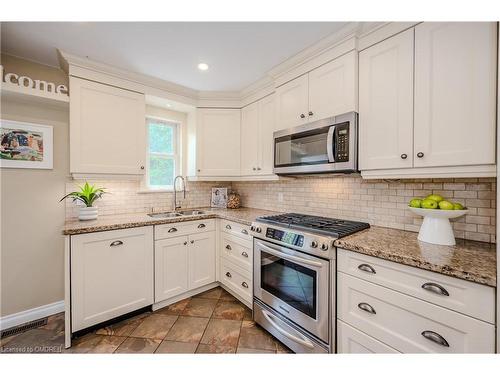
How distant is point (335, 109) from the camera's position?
176 cm

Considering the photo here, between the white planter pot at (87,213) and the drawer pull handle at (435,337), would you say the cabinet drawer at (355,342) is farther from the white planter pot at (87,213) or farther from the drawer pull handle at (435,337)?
the white planter pot at (87,213)

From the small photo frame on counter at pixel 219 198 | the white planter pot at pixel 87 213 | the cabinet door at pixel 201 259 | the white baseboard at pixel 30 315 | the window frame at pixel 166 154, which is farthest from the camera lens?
the small photo frame on counter at pixel 219 198

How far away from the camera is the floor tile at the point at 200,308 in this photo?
2.15 metres

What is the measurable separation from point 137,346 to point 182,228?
1.03m

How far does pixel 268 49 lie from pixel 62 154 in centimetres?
227

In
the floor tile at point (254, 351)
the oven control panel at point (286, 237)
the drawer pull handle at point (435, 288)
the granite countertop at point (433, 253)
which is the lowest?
the floor tile at point (254, 351)

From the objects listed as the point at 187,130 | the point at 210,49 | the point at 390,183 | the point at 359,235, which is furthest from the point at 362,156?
the point at 187,130

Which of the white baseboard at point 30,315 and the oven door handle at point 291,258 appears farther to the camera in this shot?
the white baseboard at point 30,315

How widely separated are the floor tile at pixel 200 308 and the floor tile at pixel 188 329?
0.06 m

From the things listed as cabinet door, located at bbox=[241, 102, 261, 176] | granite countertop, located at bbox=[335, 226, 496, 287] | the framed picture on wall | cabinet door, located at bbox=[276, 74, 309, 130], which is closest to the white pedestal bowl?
granite countertop, located at bbox=[335, 226, 496, 287]

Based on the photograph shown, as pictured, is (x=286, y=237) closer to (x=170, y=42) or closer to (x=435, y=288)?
(x=435, y=288)

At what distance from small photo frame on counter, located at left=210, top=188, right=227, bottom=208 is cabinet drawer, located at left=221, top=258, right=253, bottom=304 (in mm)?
871

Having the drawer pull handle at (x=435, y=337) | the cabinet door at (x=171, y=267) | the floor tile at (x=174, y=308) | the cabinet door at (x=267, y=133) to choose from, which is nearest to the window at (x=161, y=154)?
the cabinet door at (x=171, y=267)

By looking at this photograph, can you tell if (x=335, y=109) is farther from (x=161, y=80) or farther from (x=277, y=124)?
(x=161, y=80)
